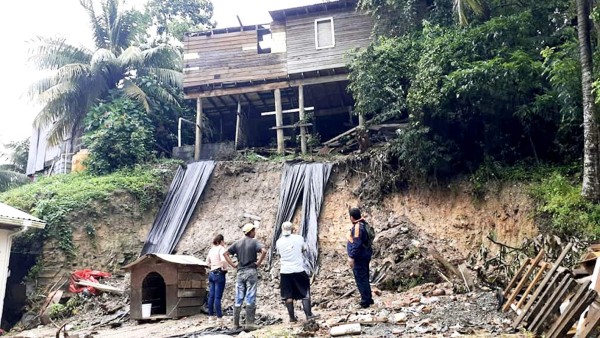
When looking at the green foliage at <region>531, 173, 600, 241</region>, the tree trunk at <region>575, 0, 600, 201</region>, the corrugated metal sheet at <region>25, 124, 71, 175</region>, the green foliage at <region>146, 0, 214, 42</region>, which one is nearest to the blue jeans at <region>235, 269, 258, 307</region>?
the green foliage at <region>531, 173, 600, 241</region>

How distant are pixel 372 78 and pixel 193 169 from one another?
7104 millimetres

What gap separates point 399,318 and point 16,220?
403 inches

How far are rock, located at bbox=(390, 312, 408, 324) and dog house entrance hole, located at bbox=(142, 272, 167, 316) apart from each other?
5.06 m

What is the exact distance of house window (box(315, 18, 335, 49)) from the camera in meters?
18.0

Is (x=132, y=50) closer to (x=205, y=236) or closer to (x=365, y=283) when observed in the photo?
(x=205, y=236)

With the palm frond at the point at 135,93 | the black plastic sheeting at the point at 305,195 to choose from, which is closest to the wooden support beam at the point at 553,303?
the black plastic sheeting at the point at 305,195

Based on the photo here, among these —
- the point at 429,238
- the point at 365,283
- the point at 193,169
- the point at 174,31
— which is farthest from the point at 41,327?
the point at 174,31

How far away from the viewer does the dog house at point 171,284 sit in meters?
9.12

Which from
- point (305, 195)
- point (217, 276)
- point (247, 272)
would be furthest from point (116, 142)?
point (247, 272)

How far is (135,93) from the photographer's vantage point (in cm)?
1991

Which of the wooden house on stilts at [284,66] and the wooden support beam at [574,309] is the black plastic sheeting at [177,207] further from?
the wooden support beam at [574,309]

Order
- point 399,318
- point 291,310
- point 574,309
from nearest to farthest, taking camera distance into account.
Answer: point 574,309
point 399,318
point 291,310

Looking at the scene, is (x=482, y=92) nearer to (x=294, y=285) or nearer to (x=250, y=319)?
(x=294, y=285)

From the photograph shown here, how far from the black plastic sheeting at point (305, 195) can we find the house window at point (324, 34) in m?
5.12
